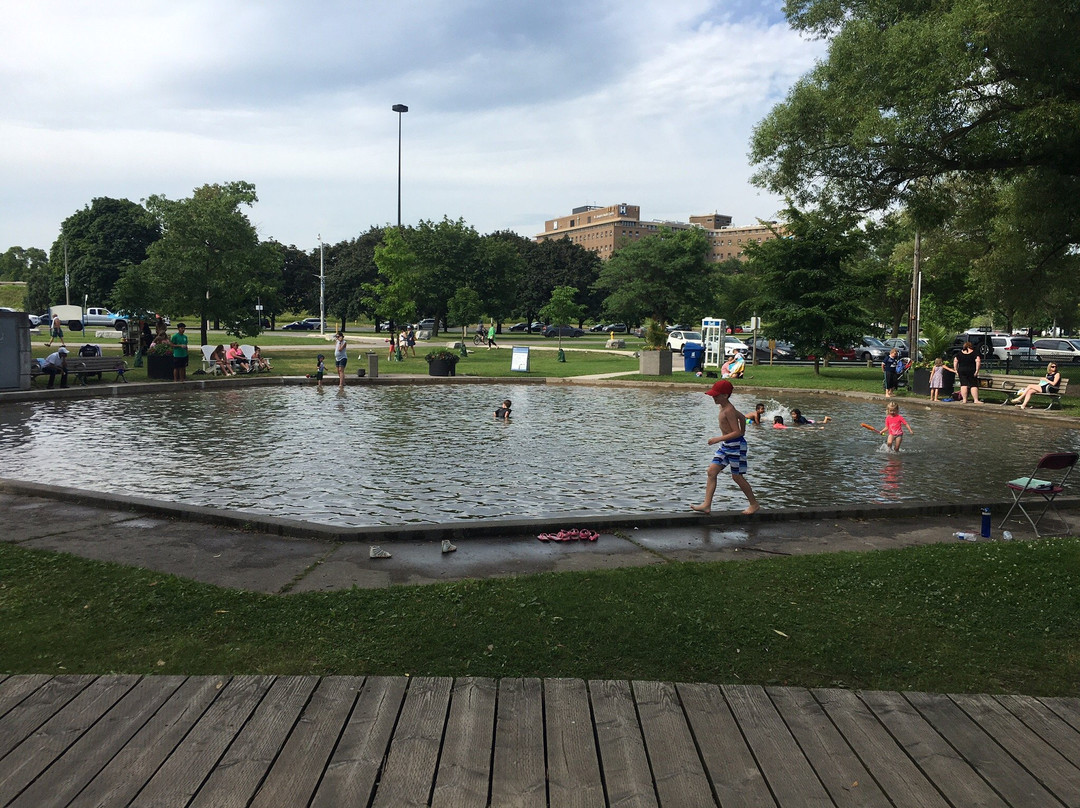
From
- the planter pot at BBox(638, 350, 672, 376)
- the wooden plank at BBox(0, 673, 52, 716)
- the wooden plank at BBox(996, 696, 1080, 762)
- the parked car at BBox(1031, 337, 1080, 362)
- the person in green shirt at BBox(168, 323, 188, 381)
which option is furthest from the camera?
the parked car at BBox(1031, 337, 1080, 362)

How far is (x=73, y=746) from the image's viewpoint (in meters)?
3.78

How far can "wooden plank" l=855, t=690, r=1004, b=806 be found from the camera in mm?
3523

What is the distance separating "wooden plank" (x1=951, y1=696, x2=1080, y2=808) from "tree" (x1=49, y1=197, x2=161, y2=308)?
9087 cm

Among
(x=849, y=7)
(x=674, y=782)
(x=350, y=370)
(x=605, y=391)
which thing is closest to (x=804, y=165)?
(x=849, y=7)

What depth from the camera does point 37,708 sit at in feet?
13.6

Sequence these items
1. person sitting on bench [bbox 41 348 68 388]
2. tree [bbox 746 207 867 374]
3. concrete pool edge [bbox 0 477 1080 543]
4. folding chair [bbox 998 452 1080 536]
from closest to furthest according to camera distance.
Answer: concrete pool edge [bbox 0 477 1080 543] < folding chair [bbox 998 452 1080 536] < person sitting on bench [bbox 41 348 68 388] < tree [bbox 746 207 867 374]

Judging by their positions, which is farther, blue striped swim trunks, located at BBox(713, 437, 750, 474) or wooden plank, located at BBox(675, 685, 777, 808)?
blue striped swim trunks, located at BBox(713, 437, 750, 474)

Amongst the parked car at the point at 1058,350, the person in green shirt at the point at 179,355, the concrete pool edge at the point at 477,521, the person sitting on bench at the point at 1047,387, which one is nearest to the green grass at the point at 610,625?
the concrete pool edge at the point at 477,521

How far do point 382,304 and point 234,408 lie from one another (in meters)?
24.2

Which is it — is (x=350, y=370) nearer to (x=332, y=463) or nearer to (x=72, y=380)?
(x=72, y=380)

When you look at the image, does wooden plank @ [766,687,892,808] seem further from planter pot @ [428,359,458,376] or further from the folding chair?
planter pot @ [428,359,458,376]

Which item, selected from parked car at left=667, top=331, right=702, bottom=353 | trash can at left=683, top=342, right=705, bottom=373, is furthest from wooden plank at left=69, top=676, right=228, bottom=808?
parked car at left=667, top=331, right=702, bottom=353

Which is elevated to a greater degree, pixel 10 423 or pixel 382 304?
pixel 382 304

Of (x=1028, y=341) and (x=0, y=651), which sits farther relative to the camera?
(x=1028, y=341)
